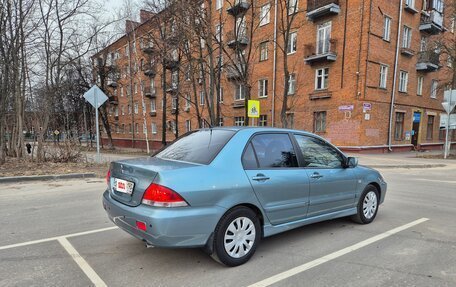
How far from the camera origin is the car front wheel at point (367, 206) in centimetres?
509

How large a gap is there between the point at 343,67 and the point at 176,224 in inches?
786

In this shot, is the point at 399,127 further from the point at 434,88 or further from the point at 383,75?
the point at 434,88

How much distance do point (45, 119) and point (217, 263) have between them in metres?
13.1

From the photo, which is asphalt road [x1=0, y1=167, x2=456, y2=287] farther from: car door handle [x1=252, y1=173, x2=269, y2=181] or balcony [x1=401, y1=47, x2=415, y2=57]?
balcony [x1=401, y1=47, x2=415, y2=57]

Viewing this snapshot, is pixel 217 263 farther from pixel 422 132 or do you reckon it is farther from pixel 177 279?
pixel 422 132

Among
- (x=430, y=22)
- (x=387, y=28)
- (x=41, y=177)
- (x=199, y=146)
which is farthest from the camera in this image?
(x=430, y=22)

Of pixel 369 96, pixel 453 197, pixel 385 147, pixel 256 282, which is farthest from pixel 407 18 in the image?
pixel 256 282

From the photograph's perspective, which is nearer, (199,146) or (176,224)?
(176,224)

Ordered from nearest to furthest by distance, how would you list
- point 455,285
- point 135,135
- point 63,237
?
point 455,285
point 63,237
point 135,135

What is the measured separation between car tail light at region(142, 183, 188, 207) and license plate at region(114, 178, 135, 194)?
421 millimetres

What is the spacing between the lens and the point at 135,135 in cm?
4581

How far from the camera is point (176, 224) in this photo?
3113 mm

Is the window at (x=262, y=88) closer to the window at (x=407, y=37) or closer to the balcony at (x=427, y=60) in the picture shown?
the window at (x=407, y=37)

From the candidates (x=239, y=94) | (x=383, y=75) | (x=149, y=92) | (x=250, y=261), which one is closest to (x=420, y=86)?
(x=383, y=75)
